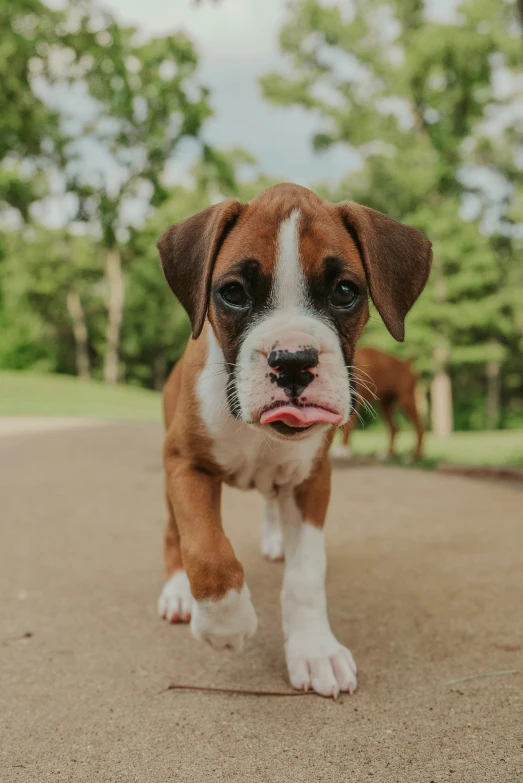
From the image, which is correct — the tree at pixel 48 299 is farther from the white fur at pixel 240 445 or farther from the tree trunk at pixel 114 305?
the white fur at pixel 240 445

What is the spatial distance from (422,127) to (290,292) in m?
28.1

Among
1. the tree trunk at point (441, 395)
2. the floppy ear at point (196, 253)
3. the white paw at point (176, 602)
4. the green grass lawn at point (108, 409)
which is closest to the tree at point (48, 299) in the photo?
the green grass lawn at point (108, 409)

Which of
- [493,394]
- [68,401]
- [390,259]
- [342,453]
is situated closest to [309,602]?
[390,259]

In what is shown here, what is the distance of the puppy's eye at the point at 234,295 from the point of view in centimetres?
279

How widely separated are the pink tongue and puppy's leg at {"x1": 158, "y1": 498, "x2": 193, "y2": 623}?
1.13 metres

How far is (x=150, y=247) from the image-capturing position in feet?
106

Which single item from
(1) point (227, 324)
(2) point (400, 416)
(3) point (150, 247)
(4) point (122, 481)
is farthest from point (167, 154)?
(1) point (227, 324)

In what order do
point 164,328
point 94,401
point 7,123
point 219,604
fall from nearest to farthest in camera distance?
point 219,604, point 7,123, point 94,401, point 164,328

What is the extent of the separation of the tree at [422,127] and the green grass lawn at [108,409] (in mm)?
5855

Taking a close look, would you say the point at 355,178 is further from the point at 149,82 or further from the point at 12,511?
the point at 12,511

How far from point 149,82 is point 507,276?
16739 mm

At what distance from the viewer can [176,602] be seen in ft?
11.5

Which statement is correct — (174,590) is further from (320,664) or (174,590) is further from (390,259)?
(390,259)

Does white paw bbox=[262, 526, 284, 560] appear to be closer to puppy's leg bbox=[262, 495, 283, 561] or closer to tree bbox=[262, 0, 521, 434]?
puppy's leg bbox=[262, 495, 283, 561]
